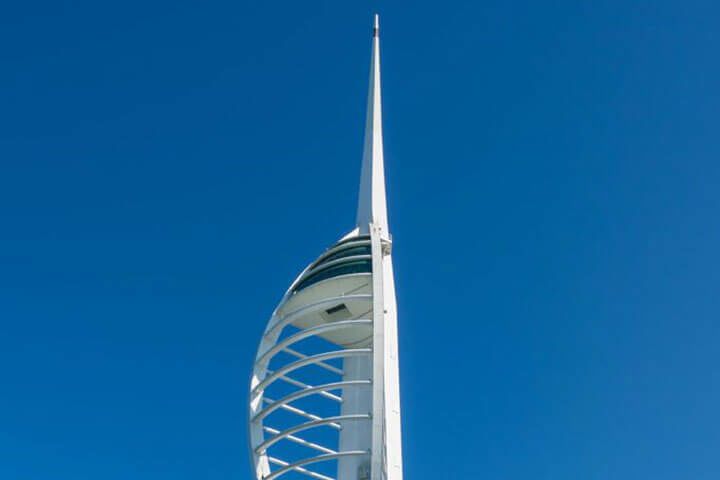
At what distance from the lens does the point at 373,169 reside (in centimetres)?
6862

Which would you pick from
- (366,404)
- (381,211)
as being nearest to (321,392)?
(366,404)

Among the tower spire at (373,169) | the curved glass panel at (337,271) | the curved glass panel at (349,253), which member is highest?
the tower spire at (373,169)

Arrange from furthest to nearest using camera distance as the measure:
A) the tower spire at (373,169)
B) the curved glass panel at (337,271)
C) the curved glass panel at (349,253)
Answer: the tower spire at (373,169) < the curved glass panel at (349,253) < the curved glass panel at (337,271)

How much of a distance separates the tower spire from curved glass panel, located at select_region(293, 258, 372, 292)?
10.3ft

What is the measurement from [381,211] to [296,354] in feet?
41.5

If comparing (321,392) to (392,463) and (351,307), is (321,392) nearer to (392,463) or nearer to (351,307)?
(351,307)

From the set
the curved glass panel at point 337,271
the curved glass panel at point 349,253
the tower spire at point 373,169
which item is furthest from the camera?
the tower spire at point 373,169

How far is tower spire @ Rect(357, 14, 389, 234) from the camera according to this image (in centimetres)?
6475

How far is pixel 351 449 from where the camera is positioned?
54.7 meters

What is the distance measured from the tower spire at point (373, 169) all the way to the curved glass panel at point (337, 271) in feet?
10.3

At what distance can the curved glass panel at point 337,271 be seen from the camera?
194 feet

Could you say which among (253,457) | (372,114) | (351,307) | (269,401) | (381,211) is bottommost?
(253,457)

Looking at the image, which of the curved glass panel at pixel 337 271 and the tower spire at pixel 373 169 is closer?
the curved glass panel at pixel 337 271

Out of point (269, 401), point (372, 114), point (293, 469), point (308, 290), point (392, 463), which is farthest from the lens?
point (372, 114)
